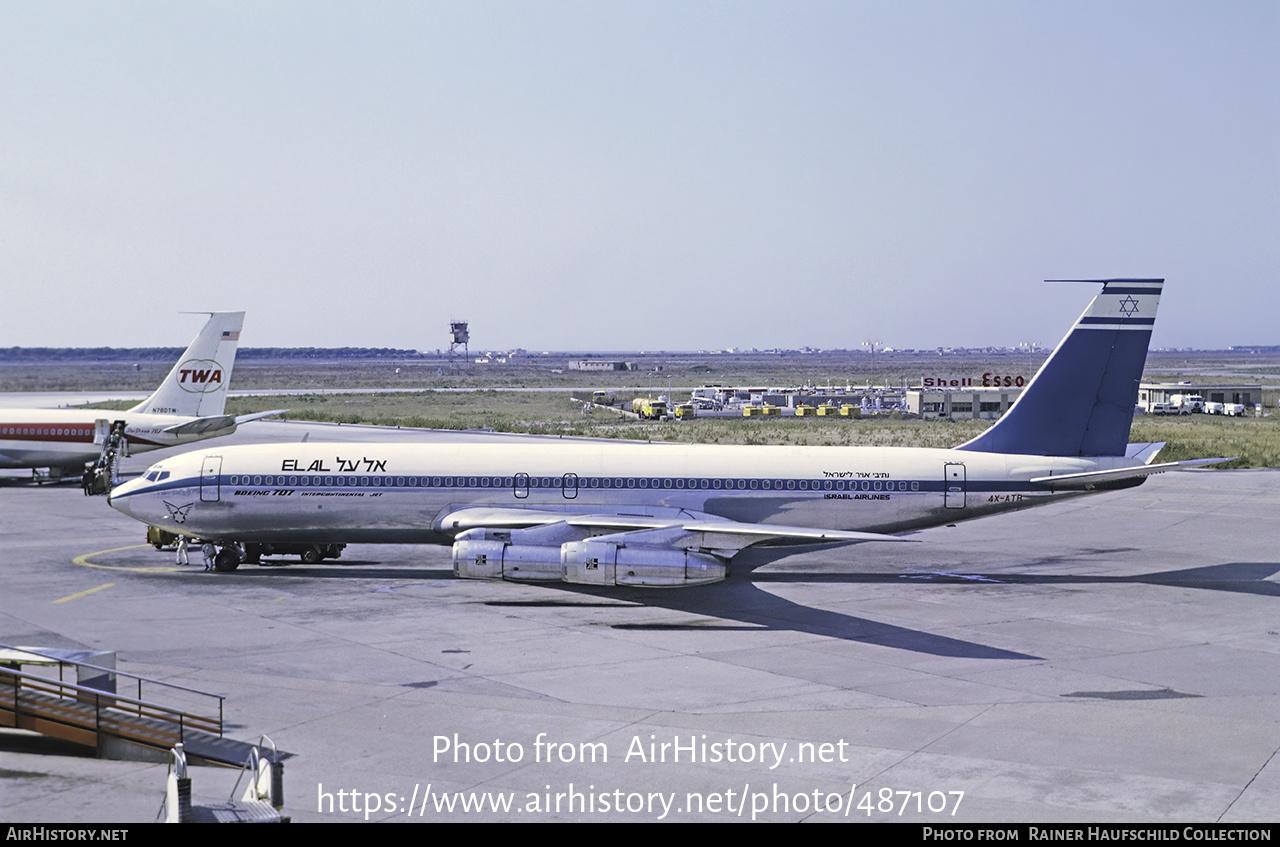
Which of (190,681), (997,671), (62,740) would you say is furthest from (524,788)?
(997,671)

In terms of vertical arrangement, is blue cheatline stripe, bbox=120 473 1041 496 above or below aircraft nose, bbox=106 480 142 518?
above

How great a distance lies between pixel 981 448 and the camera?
3931 centimetres

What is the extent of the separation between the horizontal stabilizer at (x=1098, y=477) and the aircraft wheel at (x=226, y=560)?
26727mm

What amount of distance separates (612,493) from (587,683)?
13416 mm

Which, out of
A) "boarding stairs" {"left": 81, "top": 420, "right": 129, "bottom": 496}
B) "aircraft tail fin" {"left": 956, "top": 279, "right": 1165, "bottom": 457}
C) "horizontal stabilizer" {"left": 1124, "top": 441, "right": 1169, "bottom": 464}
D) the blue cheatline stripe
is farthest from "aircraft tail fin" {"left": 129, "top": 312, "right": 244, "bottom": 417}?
"horizontal stabilizer" {"left": 1124, "top": 441, "right": 1169, "bottom": 464}

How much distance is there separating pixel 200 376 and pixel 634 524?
37.8 metres

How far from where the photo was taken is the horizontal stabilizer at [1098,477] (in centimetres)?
3534

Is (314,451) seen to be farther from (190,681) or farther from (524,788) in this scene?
(524,788)

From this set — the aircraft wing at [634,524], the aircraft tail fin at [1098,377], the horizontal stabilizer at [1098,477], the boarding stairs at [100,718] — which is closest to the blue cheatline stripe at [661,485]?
the aircraft wing at [634,524]

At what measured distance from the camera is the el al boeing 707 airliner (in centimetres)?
3775

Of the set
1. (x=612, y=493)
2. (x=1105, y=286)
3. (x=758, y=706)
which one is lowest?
(x=758, y=706)

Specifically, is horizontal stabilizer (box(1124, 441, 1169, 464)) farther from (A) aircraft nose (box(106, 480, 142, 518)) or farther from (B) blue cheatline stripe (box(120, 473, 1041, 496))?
(A) aircraft nose (box(106, 480, 142, 518))

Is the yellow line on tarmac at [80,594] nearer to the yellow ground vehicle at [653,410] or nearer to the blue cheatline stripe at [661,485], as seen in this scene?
the blue cheatline stripe at [661,485]

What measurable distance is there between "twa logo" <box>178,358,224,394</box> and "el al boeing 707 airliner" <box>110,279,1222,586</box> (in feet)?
Answer: 84.1
